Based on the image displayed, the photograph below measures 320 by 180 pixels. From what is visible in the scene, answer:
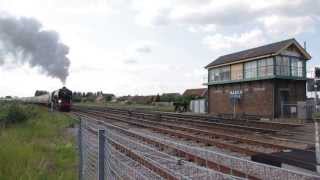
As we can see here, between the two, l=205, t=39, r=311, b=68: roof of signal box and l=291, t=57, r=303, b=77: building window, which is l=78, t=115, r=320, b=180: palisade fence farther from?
l=291, t=57, r=303, b=77: building window

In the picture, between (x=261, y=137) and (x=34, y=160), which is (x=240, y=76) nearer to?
(x=261, y=137)

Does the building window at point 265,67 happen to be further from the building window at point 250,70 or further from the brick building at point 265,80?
the building window at point 250,70

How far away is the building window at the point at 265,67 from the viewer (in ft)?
109

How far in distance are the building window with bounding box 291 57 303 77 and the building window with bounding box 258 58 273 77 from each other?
261 cm

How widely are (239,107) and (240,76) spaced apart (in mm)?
3137

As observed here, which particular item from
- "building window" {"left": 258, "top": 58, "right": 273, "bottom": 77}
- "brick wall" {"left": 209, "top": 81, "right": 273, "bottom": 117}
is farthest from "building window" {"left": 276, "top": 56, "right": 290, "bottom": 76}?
"brick wall" {"left": 209, "top": 81, "right": 273, "bottom": 117}

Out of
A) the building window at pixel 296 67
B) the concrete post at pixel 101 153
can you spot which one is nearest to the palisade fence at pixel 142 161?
the concrete post at pixel 101 153

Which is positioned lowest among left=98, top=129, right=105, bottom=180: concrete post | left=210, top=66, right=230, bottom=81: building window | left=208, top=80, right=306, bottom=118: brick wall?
left=98, top=129, right=105, bottom=180: concrete post

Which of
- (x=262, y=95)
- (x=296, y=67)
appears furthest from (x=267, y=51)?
(x=262, y=95)

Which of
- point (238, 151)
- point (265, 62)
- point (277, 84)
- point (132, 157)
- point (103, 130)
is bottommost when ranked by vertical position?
point (238, 151)

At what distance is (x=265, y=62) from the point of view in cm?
3409

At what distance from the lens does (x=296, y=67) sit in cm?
3503

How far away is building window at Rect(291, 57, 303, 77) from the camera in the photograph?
1361 inches

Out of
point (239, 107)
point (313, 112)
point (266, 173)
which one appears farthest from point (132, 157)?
point (239, 107)
